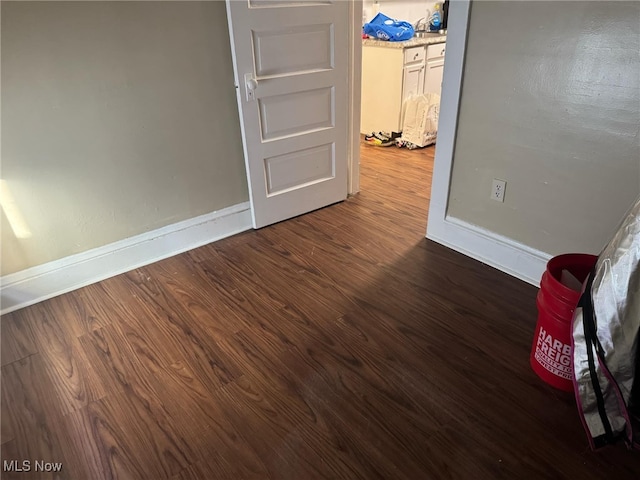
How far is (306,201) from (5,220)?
1.63 m

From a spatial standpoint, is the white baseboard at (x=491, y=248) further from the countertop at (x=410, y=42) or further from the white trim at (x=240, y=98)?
the countertop at (x=410, y=42)

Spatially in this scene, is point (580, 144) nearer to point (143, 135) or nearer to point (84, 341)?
point (143, 135)

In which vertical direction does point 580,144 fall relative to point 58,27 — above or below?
below

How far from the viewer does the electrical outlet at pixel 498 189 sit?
2.20 m

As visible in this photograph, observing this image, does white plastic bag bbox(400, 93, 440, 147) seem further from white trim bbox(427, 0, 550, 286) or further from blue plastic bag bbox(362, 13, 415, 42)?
white trim bbox(427, 0, 550, 286)

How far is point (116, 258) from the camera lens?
2.38 m

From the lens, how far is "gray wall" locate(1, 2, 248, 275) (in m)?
1.90

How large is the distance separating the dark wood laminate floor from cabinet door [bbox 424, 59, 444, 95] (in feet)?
7.51

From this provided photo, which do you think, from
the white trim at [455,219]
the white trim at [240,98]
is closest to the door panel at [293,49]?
the white trim at [240,98]

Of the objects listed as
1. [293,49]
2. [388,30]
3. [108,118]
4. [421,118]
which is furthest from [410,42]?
[108,118]

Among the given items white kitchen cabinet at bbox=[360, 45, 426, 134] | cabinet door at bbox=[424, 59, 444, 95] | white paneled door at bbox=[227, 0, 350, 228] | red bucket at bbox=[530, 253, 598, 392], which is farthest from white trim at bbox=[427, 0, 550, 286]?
cabinet door at bbox=[424, 59, 444, 95]

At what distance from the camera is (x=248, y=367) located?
1.76 meters

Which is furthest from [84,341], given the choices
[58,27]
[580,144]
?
[580,144]

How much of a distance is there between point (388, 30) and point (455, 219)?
2362 millimetres
